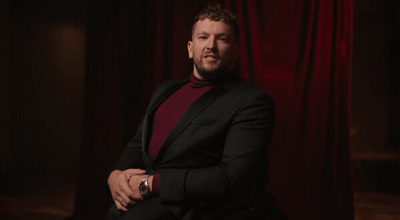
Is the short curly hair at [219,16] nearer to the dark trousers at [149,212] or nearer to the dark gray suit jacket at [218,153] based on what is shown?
the dark gray suit jacket at [218,153]

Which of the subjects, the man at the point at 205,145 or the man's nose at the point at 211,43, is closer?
the man at the point at 205,145

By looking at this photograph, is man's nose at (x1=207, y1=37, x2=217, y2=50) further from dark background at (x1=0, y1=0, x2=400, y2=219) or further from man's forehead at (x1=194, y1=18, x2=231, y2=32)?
dark background at (x1=0, y1=0, x2=400, y2=219)

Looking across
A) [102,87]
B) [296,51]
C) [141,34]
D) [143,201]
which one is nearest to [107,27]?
[141,34]

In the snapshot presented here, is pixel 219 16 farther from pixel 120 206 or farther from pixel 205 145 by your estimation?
pixel 120 206

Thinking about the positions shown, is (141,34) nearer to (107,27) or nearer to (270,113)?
(107,27)

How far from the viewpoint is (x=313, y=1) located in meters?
2.49

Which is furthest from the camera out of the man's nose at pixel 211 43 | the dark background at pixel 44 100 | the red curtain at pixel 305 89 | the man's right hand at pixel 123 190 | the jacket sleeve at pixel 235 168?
the dark background at pixel 44 100

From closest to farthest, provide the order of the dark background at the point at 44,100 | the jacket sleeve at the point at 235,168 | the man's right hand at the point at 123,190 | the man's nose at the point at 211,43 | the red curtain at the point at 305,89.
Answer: the jacket sleeve at the point at 235,168 < the man's right hand at the point at 123,190 < the man's nose at the point at 211,43 < the red curtain at the point at 305,89 < the dark background at the point at 44,100

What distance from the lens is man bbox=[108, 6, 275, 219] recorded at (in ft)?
4.28

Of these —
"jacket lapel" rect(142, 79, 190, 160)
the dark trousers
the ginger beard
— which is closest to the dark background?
"jacket lapel" rect(142, 79, 190, 160)

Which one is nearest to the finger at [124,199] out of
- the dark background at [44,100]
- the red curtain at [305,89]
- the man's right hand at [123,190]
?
the man's right hand at [123,190]

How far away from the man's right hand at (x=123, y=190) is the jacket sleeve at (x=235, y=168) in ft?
0.45

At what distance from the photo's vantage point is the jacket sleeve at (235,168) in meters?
1.29

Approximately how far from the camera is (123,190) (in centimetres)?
142
